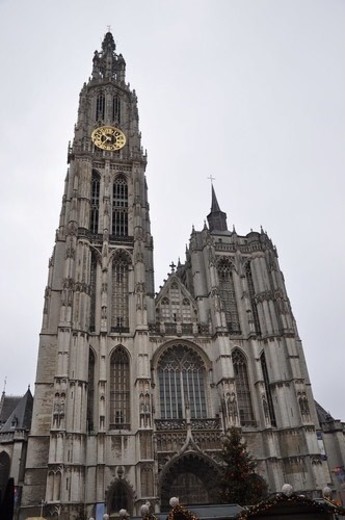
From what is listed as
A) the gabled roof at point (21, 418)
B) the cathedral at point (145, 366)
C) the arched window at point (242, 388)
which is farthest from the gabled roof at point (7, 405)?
the arched window at point (242, 388)

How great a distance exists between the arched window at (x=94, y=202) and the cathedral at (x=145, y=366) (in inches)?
7.8

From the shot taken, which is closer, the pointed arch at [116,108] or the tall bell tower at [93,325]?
the tall bell tower at [93,325]

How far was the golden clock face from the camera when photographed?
45500 mm

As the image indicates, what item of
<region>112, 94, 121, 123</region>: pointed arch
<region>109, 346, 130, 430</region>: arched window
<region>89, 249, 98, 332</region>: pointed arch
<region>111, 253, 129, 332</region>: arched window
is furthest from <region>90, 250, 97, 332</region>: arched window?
<region>112, 94, 121, 123</region>: pointed arch

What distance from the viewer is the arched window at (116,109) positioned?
49056 millimetres

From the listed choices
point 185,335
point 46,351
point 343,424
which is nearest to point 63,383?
point 46,351

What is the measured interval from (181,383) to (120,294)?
8.96 metres

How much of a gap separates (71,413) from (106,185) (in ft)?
71.2

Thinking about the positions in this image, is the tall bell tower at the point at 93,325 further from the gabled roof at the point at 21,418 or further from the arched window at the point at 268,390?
the arched window at the point at 268,390

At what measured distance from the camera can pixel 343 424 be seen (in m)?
39.8

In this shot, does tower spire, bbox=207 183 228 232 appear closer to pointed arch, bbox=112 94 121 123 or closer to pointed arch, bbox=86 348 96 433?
pointed arch, bbox=112 94 121 123

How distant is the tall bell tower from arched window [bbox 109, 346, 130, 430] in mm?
73

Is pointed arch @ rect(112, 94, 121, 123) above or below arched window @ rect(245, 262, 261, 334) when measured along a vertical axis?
above

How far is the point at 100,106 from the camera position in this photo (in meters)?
49.7
